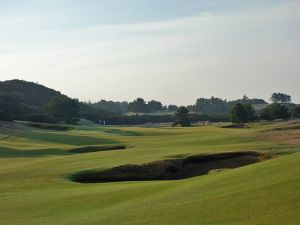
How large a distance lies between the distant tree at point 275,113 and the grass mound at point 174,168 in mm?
90311

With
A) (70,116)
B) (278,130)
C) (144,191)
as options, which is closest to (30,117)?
(70,116)

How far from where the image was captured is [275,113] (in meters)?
127

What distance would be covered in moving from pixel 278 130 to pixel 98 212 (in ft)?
144

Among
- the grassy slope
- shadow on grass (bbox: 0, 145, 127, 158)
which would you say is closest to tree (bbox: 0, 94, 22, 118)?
shadow on grass (bbox: 0, 145, 127, 158)

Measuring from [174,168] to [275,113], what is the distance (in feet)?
312

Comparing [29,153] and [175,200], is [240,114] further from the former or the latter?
[175,200]

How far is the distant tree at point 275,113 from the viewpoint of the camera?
12531 cm

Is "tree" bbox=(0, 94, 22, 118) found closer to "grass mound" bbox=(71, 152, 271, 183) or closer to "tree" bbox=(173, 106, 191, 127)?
"tree" bbox=(173, 106, 191, 127)

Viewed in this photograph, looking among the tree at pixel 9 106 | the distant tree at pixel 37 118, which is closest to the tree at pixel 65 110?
the tree at pixel 9 106

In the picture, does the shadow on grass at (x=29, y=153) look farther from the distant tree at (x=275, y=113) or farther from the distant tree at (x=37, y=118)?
the distant tree at (x=275, y=113)

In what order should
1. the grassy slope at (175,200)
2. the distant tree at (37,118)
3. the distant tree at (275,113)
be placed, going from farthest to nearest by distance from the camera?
1. the distant tree at (275,113)
2. the distant tree at (37,118)
3. the grassy slope at (175,200)

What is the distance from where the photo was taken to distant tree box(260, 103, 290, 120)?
125m

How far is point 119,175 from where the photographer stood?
34.1 metres

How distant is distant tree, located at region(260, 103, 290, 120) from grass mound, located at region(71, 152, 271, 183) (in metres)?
90.3
